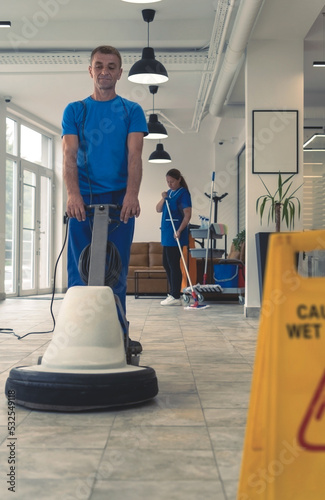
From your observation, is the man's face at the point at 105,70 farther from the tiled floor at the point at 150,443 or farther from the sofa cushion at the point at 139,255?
the sofa cushion at the point at 139,255

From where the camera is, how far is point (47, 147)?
11062mm

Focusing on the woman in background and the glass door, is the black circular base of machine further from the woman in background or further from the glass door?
the glass door

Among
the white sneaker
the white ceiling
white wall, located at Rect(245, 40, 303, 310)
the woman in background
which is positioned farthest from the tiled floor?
the white sneaker

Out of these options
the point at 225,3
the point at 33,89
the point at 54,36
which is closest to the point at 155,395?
the point at 225,3

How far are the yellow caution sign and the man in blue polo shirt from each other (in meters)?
1.55

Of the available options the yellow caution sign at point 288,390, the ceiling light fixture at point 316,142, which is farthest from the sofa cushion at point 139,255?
the yellow caution sign at point 288,390

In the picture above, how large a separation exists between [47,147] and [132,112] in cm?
878

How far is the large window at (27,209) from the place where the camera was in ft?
31.2

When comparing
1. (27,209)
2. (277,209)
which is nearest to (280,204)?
(277,209)

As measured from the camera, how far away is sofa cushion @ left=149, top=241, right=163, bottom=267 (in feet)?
34.2

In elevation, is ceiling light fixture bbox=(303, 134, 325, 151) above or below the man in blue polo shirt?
above

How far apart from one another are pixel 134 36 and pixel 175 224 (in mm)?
2064

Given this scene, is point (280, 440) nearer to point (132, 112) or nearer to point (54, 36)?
point (132, 112)

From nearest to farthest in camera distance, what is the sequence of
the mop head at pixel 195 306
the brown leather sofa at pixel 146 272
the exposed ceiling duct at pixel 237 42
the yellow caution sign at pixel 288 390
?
1. the yellow caution sign at pixel 288 390
2. the exposed ceiling duct at pixel 237 42
3. the mop head at pixel 195 306
4. the brown leather sofa at pixel 146 272
